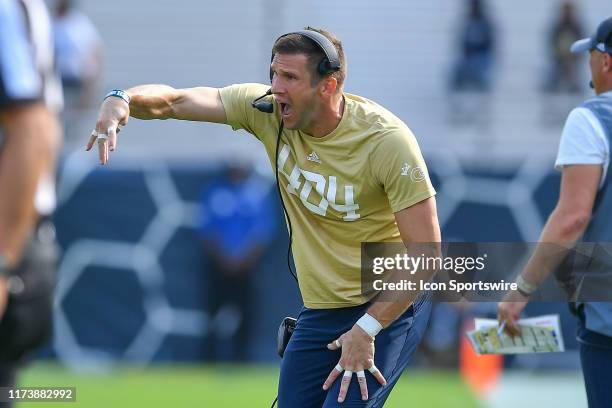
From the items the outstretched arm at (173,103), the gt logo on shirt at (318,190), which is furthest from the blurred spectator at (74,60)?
the gt logo on shirt at (318,190)

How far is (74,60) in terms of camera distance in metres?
14.2

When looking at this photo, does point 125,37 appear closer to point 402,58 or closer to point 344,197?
point 402,58

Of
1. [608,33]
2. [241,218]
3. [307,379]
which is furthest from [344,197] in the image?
[241,218]

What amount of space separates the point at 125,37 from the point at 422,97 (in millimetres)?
4472

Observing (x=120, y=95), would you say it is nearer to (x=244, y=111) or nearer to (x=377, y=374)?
(x=244, y=111)

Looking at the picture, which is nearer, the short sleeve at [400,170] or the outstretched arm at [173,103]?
the short sleeve at [400,170]

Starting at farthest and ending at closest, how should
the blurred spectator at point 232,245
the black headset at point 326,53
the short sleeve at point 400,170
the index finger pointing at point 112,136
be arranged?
1. the blurred spectator at point 232,245
2. the black headset at point 326,53
3. the short sleeve at point 400,170
4. the index finger pointing at point 112,136

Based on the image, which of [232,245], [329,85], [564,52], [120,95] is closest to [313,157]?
[329,85]

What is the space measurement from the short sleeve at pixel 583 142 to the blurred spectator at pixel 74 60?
10.0 m

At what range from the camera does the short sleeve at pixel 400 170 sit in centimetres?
460

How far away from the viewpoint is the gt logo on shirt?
4.79 meters

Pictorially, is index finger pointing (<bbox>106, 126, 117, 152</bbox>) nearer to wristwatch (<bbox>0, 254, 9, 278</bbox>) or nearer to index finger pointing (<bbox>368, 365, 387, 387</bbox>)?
wristwatch (<bbox>0, 254, 9, 278</bbox>)

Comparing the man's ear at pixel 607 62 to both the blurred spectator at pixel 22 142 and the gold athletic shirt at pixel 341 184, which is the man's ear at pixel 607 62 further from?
the blurred spectator at pixel 22 142

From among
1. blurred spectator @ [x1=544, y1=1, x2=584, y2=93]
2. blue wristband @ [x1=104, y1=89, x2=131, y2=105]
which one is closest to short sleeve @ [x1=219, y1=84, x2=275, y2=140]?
blue wristband @ [x1=104, y1=89, x2=131, y2=105]
